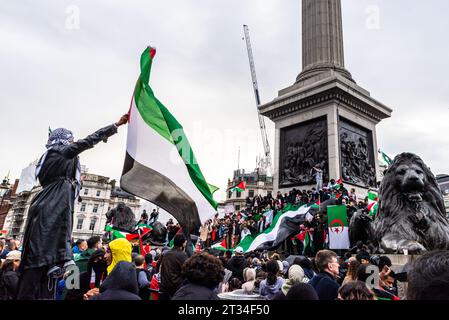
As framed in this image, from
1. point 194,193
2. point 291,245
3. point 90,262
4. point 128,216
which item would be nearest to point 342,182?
point 291,245

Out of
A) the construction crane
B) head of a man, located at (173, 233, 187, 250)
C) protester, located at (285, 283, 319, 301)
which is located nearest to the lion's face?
head of a man, located at (173, 233, 187, 250)

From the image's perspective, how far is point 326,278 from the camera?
331 cm

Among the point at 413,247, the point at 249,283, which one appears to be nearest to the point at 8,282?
the point at 249,283

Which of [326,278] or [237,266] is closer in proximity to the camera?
[326,278]

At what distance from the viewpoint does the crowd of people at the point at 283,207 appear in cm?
1158

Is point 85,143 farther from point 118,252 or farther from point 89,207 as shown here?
point 89,207

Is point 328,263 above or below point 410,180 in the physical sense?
below

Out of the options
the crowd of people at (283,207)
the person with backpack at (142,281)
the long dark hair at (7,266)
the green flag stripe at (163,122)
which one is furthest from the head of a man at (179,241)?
the crowd of people at (283,207)

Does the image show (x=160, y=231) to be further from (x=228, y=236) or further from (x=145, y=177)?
(x=145, y=177)

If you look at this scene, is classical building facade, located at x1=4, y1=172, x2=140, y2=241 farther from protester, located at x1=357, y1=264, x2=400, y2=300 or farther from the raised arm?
protester, located at x1=357, y1=264, x2=400, y2=300

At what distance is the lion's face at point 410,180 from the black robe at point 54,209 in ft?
20.5

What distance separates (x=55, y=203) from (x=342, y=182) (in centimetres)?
1336

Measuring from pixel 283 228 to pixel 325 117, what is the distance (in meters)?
6.96
